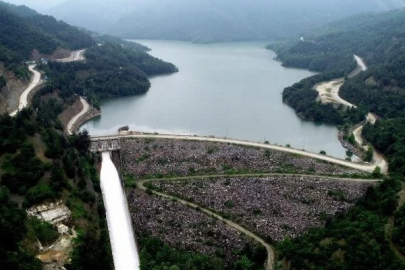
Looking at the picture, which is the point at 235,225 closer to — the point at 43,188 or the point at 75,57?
the point at 43,188

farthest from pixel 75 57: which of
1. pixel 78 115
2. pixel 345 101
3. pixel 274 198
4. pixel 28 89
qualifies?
pixel 274 198

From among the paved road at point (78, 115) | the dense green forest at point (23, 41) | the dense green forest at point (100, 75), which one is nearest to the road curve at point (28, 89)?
the dense green forest at point (23, 41)

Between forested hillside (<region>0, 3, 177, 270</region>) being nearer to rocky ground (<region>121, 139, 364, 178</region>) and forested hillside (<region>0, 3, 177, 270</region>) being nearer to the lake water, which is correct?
rocky ground (<region>121, 139, 364, 178</region>)

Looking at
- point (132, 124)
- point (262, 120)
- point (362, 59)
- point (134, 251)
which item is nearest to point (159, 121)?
point (132, 124)

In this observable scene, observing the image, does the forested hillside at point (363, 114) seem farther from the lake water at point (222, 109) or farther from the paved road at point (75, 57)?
the paved road at point (75, 57)

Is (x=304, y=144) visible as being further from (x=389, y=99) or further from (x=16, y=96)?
(x=16, y=96)
